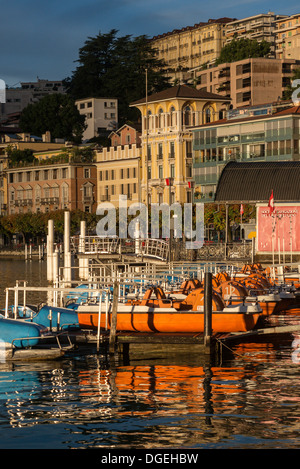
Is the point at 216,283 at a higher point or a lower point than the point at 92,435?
higher

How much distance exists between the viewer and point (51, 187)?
146 metres

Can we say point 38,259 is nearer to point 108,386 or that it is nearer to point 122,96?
point 122,96

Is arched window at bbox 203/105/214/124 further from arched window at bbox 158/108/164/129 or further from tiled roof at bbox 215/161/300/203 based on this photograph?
tiled roof at bbox 215/161/300/203

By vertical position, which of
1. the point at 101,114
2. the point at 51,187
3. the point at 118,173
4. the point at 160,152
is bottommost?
the point at 51,187

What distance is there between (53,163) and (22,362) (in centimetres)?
11388

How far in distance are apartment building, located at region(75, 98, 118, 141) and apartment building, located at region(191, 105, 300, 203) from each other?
1805 inches

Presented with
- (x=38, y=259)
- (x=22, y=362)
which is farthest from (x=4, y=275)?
(x=22, y=362)

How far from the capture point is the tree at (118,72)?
16075 centimetres

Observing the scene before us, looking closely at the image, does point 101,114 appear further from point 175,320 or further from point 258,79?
point 175,320

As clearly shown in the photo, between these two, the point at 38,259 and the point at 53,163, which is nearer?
the point at 38,259

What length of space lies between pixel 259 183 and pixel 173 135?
187 feet

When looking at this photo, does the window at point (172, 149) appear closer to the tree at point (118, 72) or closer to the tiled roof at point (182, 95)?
the tiled roof at point (182, 95)

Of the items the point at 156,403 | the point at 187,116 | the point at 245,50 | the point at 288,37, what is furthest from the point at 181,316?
the point at 288,37

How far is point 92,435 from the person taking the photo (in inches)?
878
